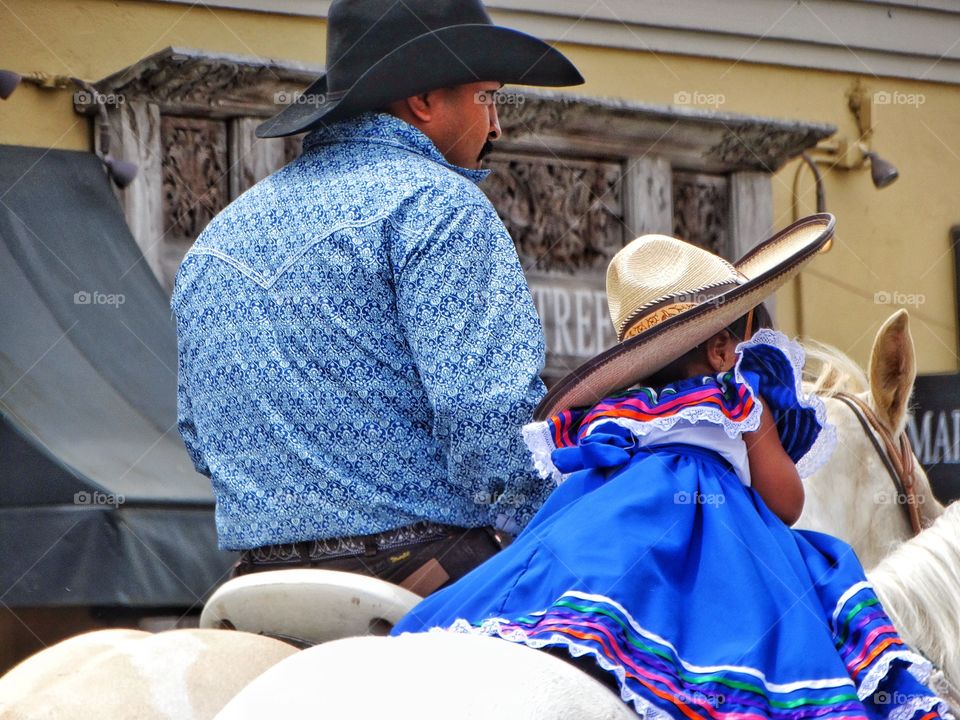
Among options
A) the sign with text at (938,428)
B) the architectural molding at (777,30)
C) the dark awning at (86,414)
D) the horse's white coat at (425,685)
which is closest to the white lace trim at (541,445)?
the horse's white coat at (425,685)

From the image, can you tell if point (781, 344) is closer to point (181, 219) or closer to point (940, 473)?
point (940, 473)

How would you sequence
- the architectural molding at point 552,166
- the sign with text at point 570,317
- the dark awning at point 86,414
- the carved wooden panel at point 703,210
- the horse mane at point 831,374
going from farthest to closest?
1. the carved wooden panel at point 703,210
2. the sign with text at point 570,317
3. the architectural molding at point 552,166
4. the dark awning at point 86,414
5. the horse mane at point 831,374

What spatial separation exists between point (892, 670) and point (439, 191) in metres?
1.10

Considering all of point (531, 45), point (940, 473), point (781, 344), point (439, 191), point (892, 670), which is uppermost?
point (531, 45)

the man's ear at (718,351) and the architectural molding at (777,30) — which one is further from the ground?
the architectural molding at (777,30)

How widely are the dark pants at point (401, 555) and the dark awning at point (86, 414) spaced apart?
2347 millimetres

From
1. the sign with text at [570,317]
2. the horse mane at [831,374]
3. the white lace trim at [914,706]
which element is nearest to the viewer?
the white lace trim at [914,706]

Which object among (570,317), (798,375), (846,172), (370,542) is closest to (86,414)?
(570,317)

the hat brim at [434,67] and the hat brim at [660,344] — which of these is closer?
the hat brim at [660,344]

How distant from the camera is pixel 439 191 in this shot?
2777mm

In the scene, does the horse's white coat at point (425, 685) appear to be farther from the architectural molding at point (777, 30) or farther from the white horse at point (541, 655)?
the architectural molding at point (777, 30)

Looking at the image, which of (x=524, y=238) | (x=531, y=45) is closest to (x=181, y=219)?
(x=524, y=238)

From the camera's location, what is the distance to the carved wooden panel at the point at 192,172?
20.2ft

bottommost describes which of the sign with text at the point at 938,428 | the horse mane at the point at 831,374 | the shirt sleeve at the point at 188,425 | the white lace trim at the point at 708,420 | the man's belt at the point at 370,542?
the sign with text at the point at 938,428
